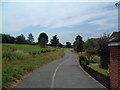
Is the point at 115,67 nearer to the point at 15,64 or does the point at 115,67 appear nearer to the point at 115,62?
the point at 115,62

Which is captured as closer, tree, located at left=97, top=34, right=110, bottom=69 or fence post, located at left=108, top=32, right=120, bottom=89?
fence post, located at left=108, top=32, right=120, bottom=89

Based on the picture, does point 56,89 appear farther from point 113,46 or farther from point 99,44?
point 99,44

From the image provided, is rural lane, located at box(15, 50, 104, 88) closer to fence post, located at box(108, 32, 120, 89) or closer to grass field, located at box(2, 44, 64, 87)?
grass field, located at box(2, 44, 64, 87)

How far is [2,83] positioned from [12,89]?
934 mm

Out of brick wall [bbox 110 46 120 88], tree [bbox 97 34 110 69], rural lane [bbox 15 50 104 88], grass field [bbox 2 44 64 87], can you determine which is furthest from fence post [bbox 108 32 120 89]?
tree [bbox 97 34 110 69]

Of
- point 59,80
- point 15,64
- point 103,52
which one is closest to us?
point 59,80

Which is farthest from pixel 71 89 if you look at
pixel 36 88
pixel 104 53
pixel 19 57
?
pixel 19 57

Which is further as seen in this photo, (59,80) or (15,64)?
(15,64)

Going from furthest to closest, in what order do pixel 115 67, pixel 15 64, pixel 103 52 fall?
pixel 103 52 → pixel 15 64 → pixel 115 67

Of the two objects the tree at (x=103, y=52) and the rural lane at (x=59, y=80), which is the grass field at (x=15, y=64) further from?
the tree at (x=103, y=52)

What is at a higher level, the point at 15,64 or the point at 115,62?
the point at 115,62

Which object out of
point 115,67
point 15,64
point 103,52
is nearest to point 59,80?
point 115,67

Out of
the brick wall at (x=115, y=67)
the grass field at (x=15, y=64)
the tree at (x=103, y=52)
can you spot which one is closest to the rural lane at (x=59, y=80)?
the grass field at (x=15, y=64)

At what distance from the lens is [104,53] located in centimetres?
2098
